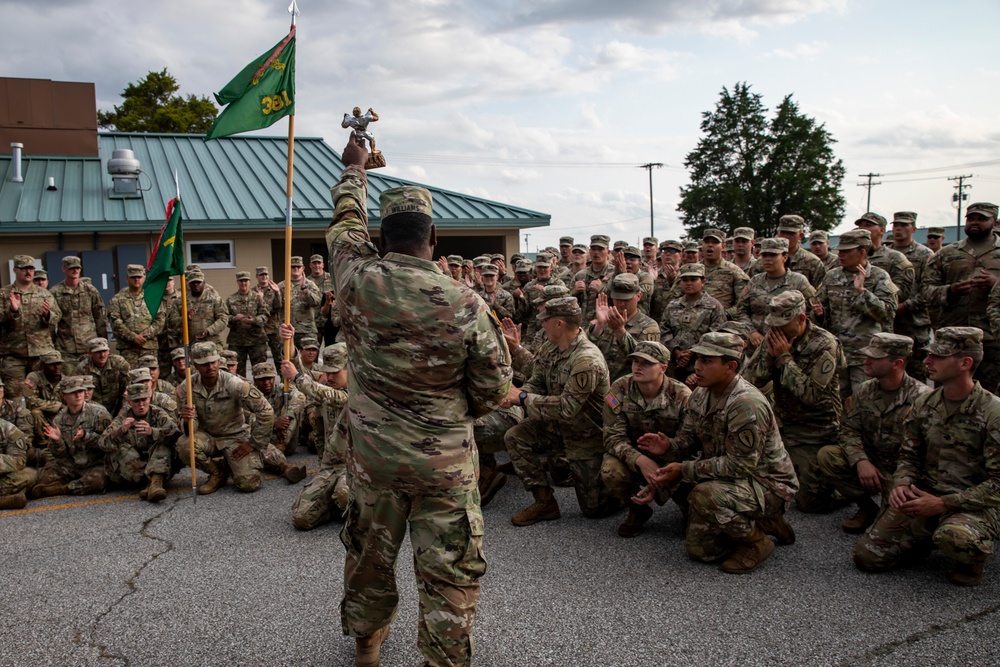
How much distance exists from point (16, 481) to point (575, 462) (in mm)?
5373

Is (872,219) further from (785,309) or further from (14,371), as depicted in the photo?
(14,371)

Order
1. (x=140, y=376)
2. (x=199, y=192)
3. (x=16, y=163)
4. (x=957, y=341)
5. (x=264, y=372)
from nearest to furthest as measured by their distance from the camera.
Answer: (x=957, y=341) → (x=140, y=376) → (x=264, y=372) → (x=16, y=163) → (x=199, y=192)

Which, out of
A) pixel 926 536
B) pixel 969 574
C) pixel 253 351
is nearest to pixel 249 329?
pixel 253 351

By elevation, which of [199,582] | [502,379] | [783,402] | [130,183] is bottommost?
[199,582]

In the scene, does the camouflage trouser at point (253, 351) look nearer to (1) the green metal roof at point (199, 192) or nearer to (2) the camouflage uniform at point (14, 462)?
(2) the camouflage uniform at point (14, 462)

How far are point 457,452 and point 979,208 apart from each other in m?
6.73

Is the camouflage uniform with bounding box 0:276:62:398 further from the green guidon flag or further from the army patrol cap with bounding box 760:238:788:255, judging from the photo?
the army patrol cap with bounding box 760:238:788:255

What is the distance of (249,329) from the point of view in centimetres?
1132

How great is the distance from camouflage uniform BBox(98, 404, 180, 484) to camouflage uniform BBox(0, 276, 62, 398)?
3.28 meters

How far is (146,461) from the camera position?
7.49 m

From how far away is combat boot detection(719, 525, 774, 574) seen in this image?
4.83 meters

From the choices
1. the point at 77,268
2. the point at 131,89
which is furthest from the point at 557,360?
the point at 131,89

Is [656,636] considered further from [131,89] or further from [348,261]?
[131,89]

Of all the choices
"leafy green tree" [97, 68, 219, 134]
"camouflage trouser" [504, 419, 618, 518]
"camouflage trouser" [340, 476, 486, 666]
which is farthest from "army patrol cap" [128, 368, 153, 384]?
"leafy green tree" [97, 68, 219, 134]
